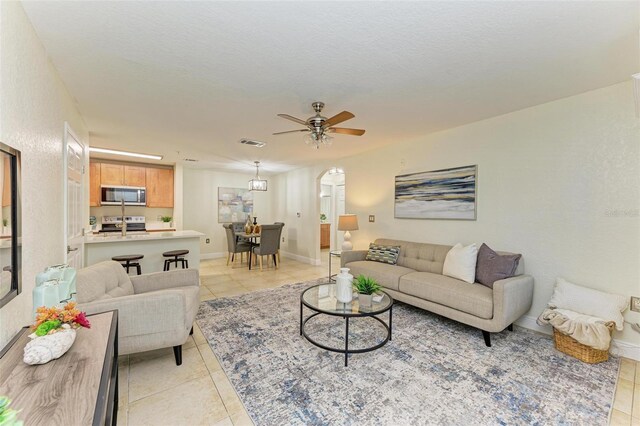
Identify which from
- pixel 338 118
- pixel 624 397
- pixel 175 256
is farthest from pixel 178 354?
pixel 624 397

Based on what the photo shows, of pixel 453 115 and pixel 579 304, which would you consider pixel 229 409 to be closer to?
pixel 579 304

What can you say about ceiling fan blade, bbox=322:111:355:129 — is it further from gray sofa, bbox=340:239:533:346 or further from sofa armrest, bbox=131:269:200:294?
sofa armrest, bbox=131:269:200:294

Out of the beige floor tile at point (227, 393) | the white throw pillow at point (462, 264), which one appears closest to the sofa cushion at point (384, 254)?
the white throw pillow at point (462, 264)

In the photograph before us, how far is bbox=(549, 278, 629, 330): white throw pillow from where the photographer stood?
7.37ft

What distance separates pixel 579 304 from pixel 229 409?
3036 mm

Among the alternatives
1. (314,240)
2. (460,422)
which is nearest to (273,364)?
(460,422)

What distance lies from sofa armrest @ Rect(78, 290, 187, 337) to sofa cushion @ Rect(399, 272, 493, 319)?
2.38 m

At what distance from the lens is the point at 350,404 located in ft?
5.73

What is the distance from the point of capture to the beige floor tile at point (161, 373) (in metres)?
1.88

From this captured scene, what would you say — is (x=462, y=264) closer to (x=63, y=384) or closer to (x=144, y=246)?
(x=63, y=384)

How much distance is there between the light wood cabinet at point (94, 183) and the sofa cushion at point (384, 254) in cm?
547

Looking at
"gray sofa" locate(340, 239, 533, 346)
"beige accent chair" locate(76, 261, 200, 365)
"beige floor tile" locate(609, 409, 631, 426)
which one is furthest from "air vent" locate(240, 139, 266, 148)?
"beige floor tile" locate(609, 409, 631, 426)

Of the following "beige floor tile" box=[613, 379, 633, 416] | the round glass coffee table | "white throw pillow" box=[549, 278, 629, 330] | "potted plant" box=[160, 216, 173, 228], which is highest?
"potted plant" box=[160, 216, 173, 228]

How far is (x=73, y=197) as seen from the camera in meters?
2.65
